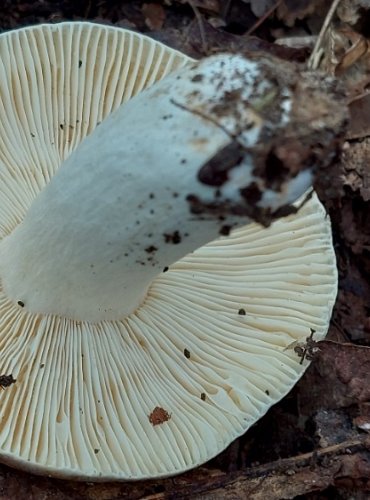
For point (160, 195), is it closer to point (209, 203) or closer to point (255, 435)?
point (209, 203)

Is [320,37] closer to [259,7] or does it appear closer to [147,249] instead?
[259,7]

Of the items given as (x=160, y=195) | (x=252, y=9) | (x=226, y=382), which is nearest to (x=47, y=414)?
(x=226, y=382)

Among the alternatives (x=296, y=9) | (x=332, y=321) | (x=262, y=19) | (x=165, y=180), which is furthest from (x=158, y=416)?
(x=296, y=9)

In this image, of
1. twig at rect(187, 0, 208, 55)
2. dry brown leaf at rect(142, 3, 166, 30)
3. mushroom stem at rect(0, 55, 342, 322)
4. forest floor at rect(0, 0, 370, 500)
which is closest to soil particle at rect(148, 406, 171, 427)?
forest floor at rect(0, 0, 370, 500)

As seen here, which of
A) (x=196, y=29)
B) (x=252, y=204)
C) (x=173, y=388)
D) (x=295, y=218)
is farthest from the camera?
(x=196, y=29)

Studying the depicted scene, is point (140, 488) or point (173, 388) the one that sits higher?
point (173, 388)

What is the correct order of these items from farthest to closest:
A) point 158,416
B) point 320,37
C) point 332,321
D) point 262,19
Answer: point 262,19 < point 320,37 < point 332,321 < point 158,416

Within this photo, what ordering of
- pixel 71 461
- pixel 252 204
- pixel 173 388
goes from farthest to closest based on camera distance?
pixel 173 388 → pixel 71 461 → pixel 252 204
